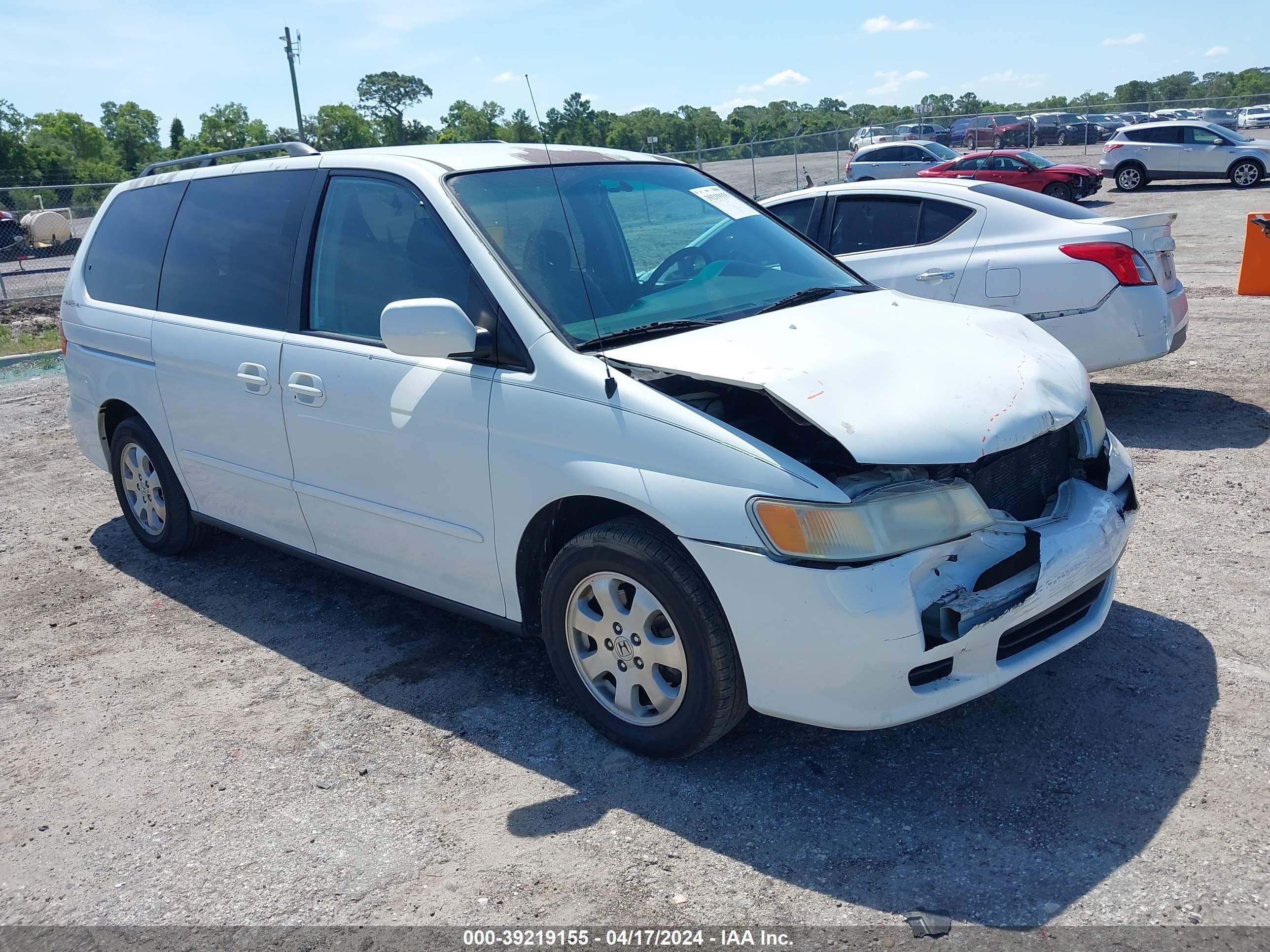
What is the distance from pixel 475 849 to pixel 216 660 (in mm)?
1999

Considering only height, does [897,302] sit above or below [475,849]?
above

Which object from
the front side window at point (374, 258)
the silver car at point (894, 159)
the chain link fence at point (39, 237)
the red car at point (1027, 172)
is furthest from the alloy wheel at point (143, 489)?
the silver car at point (894, 159)

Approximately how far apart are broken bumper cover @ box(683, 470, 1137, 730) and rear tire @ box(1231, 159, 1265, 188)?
26967 millimetres

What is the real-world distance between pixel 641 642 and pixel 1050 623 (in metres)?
1.30

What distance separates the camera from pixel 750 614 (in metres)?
3.00

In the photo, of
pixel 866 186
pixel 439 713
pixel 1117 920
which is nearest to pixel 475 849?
pixel 439 713

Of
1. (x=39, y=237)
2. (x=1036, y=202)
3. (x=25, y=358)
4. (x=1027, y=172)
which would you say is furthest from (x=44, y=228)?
(x=1027, y=172)

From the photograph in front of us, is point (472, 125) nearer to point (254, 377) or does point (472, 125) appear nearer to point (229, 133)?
point (254, 377)

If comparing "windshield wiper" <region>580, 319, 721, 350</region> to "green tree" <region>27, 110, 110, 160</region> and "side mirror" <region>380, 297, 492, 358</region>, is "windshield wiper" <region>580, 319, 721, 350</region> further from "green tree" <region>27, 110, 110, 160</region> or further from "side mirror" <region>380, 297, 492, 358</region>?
"green tree" <region>27, 110, 110, 160</region>

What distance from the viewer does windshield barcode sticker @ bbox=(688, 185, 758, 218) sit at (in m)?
4.55

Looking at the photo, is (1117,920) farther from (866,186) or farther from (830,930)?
(866,186)

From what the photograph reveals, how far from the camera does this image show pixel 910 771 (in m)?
3.31

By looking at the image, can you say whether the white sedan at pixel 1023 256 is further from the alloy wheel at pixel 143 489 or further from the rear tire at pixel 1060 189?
the rear tire at pixel 1060 189

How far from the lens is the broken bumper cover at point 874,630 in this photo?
2885 mm
